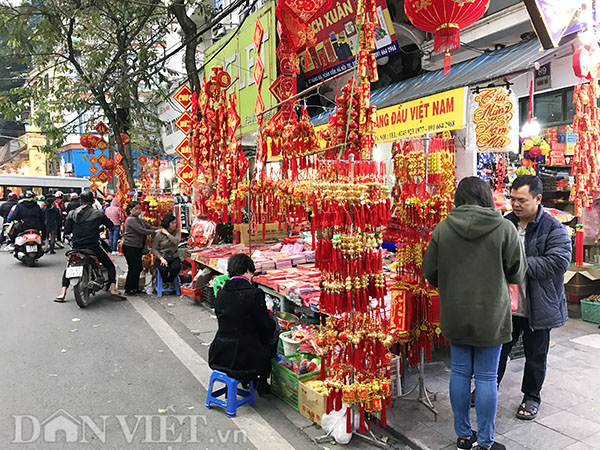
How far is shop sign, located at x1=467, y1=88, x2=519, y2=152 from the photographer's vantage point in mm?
5777

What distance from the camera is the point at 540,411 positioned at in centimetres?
370

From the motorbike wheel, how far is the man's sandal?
679 centimetres

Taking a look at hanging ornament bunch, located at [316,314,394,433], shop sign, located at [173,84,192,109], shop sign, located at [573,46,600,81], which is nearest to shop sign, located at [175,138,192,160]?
shop sign, located at [173,84,192,109]

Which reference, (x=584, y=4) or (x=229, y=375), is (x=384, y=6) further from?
(x=229, y=375)

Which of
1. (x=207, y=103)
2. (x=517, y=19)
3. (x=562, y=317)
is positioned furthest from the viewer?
(x=207, y=103)

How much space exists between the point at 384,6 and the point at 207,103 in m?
3.80

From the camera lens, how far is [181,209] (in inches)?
515

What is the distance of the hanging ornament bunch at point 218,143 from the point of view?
7.24 metres

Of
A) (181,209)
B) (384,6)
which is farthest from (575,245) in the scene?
(181,209)

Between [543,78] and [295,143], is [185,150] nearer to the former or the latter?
[295,143]

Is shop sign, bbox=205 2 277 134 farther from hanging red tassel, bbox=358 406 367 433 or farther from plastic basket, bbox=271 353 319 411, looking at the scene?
hanging red tassel, bbox=358 406 367 433

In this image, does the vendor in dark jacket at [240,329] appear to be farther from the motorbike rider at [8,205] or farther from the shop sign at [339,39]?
the motorbike rider at [8,205]

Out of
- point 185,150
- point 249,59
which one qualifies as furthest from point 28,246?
point 249,59

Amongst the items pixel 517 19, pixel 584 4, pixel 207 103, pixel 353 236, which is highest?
pixel 517 19
